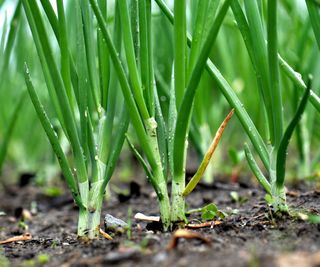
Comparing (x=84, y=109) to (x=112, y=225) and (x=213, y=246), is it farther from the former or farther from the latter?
(x=213, y=246)

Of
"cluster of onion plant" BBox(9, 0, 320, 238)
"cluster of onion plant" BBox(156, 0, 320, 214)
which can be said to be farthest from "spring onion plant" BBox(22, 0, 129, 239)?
"cluster of onion plant" BBox(156, 0, 320, 214)

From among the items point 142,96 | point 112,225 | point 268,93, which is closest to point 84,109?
point 142,96

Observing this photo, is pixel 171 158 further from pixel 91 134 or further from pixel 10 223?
pixel 10 223

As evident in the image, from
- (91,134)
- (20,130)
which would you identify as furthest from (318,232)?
(20,130)

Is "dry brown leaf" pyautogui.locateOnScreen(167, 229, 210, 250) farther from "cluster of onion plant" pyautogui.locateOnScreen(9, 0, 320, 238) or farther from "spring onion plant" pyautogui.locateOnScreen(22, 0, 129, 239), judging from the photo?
"spring onion plant" pyautogui.locateOnScreen(22, 0, 129, 239)

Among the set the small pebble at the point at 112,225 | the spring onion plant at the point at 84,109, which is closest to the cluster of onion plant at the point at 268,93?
the spring onion plant at the point at 84,109

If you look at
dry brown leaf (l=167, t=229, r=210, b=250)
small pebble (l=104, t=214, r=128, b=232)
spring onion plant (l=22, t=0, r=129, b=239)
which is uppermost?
spring onion plant (l=22, t=0, r=129, b=239)

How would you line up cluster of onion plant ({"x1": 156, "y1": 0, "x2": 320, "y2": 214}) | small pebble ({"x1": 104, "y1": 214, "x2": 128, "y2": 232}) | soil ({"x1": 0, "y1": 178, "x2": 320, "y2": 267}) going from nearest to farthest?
soil ({"x1": 0, "y1": 178, "x2": 320, "y2": 267})
cluster of onion plant ({"x1": 156, "y1": 0, "x2": 320, "y2": 214})
small pebble ({"x1": 104, "y1": 214, "x2": 128, "y2": 232})

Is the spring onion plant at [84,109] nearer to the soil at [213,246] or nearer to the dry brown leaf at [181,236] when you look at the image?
the soil at [213,246]
